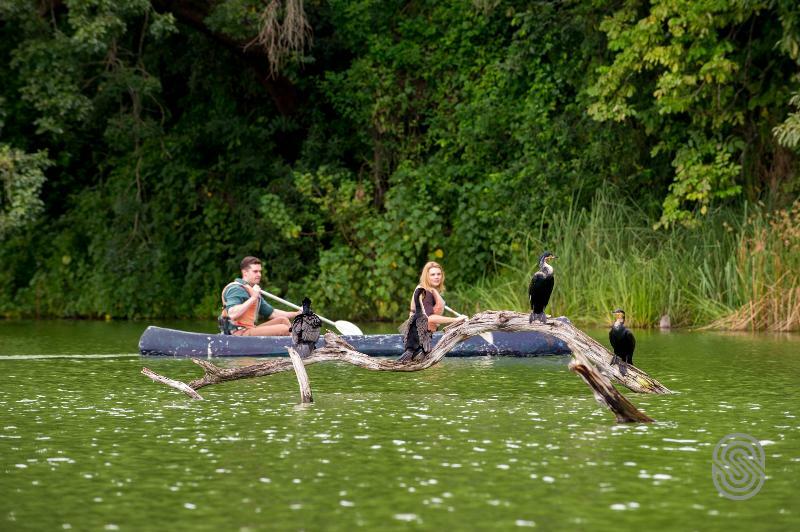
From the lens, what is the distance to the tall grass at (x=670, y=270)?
54.5 feet

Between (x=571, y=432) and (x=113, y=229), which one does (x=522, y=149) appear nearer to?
(x=113, y=229)

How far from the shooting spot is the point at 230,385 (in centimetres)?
1070

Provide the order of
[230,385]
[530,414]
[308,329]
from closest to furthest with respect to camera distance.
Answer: [530,414] → [308,329] → [230,385]

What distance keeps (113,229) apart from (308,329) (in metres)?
14.6

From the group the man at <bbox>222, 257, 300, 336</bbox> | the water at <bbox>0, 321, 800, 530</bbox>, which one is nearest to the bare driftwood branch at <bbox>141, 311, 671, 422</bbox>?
the water at <bbox>0, 321, 800, 530</bbox>

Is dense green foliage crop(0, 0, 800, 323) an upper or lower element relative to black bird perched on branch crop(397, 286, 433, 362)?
upper

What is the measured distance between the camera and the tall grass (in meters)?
16.6

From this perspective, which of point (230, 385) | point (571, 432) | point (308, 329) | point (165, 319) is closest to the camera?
point (571, 432)

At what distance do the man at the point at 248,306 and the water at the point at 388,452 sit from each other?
187 cm

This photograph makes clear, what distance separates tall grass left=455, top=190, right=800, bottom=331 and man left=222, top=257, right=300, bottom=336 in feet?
15.3

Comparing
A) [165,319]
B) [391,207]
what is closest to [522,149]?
[391,207]

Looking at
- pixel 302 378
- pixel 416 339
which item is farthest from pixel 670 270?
pixel 302 378

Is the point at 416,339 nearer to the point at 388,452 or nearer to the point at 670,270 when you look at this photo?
the point at 388,452

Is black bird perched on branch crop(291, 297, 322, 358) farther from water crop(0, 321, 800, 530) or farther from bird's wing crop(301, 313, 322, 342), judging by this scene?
water crop(0, 321, 800, 530)
